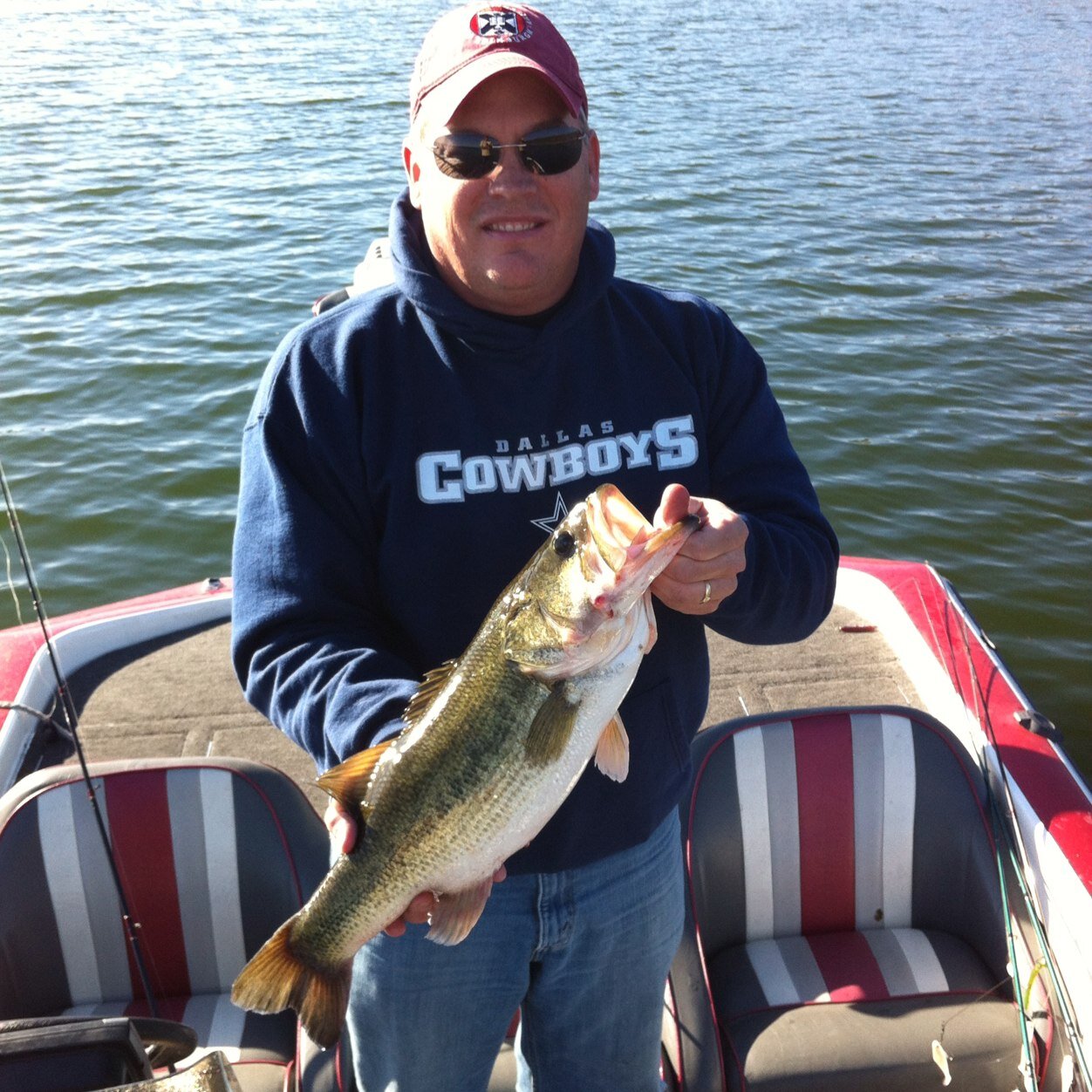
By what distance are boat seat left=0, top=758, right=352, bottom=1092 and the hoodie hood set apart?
184 cm

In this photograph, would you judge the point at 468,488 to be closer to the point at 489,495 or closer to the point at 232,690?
the point at 489,495

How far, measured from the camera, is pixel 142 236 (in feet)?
44.3

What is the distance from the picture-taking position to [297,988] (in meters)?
2.38

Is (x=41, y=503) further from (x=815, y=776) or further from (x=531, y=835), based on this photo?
(x=531, y=835)

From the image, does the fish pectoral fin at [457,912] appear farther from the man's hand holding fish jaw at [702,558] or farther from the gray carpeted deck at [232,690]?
the gray carpeted deck at [232,690]

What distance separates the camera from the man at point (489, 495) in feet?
7.98

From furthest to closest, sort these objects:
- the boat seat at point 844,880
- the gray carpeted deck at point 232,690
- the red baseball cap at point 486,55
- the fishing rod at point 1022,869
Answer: the gray carpeted deck at point 232,690, the boat seat at point 844,880, the fishing rod at point 1022,869, the red baseball cap at point 486,55

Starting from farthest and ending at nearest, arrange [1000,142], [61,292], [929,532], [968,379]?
[1000,142]
[61,292]
[968,379]
[929,532]

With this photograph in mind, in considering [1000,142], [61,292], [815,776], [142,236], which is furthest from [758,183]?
[815,776]

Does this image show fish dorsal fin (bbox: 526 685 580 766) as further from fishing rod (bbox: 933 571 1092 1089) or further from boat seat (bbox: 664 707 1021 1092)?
fishing rod (bbox: 933 571 1092 1089)

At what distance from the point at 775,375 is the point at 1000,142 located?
349 inches

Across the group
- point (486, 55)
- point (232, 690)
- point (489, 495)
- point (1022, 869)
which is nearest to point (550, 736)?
point (489, 495)

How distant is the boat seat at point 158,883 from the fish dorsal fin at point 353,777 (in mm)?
1442

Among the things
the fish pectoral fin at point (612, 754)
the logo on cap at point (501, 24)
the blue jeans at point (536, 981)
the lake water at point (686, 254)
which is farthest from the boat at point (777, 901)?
the lake water at point (686, 254)
